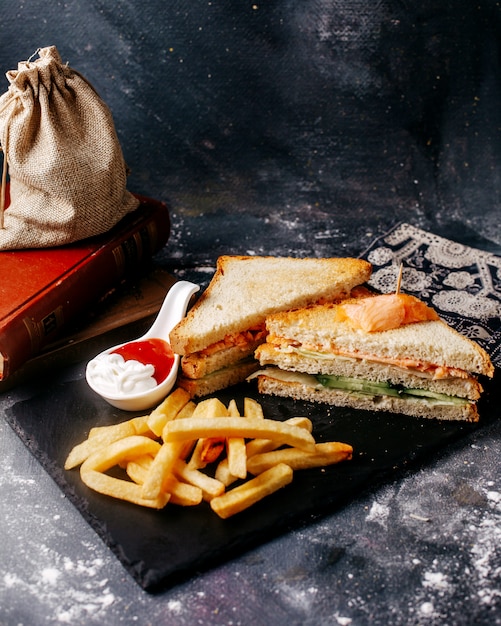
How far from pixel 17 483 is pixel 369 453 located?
1.39 meters

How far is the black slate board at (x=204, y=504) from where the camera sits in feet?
8.55

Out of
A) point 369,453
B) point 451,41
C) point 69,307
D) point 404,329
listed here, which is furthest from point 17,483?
point 451,41

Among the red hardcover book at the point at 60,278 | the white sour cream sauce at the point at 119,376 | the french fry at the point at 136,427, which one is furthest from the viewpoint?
the red hardcover book at the point at 60,278

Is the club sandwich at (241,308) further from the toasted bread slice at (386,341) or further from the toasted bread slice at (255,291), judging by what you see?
the toasted bread slice at (386,341)

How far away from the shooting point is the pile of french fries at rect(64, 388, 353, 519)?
Result: 8.80ft

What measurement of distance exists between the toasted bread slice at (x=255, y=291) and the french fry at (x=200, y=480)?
2.06 feet

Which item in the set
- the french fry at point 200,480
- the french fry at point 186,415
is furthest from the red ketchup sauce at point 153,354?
the french fry at point 200,480

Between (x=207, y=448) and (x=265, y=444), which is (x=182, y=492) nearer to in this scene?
(x=207, y=448)

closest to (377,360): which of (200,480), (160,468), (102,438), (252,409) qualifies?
(252,409)

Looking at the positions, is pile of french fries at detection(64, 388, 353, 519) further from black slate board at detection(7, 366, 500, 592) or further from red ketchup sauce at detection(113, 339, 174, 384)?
red ketchup sauce at detection(113, 339, 174, 384)

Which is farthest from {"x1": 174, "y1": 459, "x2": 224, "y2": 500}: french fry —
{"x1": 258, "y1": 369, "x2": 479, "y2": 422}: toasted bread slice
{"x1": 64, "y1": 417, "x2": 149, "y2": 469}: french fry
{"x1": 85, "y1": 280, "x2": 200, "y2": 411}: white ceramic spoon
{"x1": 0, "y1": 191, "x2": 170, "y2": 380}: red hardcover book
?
{"x1": 0, "y1": 191, "x2": 170, "y2": 380}: red hardcover book

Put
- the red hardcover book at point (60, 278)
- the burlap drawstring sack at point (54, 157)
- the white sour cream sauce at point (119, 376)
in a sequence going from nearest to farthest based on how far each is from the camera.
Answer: the white sour cream sauce at point (119, 376) → the red hardcover book at point (60, 278) → the burlap drawstring sack at point (54, 157)

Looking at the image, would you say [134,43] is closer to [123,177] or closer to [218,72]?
[218,72]

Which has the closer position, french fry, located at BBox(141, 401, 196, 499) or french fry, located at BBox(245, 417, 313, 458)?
french fry, located at BBox(141, 401, 196, 499)
